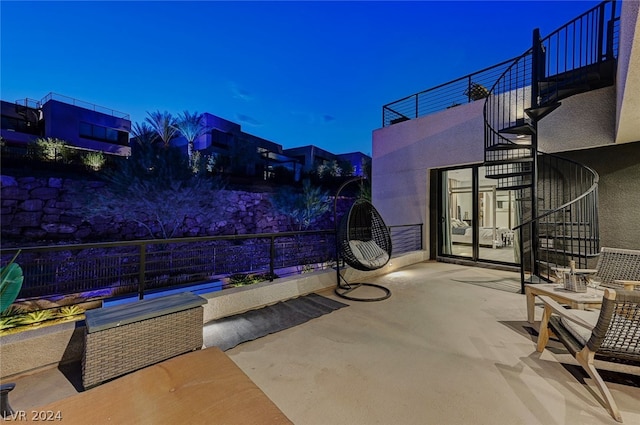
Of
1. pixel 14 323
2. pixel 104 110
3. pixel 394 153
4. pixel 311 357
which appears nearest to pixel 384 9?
pixel 394 153

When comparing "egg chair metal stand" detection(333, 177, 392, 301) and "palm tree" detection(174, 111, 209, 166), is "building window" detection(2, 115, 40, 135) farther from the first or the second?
"egg chair metal stand" detection(333, 177, 392, 301)

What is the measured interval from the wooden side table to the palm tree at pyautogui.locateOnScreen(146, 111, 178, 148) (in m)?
15.2

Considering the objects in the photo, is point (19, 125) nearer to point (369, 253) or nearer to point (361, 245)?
point (361, 245)

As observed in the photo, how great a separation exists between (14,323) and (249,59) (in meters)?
29.9

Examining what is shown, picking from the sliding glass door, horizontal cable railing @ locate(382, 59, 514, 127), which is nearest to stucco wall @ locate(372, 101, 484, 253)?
the sliding glass door

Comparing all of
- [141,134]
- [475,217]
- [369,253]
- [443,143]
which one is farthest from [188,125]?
[475,217]

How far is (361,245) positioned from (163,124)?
13671 millimetres

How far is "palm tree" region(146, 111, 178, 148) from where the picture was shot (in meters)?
13.3

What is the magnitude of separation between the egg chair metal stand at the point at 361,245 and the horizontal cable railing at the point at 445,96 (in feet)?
12.4

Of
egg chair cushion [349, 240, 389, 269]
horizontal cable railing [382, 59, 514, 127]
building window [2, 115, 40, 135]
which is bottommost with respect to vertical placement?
egg chair cushion [349, 240, 389, 269]

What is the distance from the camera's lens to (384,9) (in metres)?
9.09

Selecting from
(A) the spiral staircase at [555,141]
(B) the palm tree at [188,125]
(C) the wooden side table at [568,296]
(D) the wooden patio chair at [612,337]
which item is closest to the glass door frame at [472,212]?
(A) the spiral staircase at [555,141]

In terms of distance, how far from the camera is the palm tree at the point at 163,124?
13.3 meters

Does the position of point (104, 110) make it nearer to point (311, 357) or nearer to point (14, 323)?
point (14, 323)
